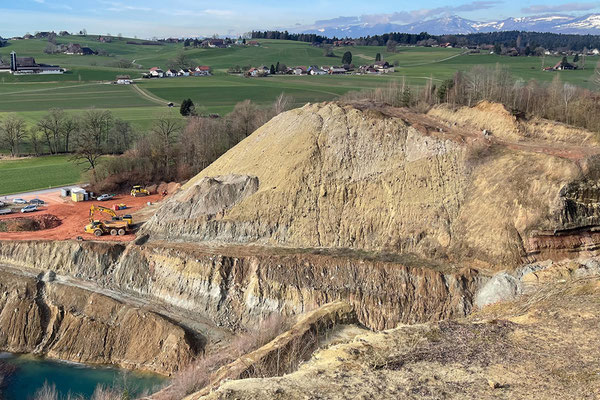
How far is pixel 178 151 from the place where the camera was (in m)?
60.0

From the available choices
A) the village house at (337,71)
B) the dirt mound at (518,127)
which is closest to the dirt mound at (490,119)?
the dirt mound at (518,127)

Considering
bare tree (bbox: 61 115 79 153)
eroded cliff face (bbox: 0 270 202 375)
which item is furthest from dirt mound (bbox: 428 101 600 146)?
bare tree (bbox: 61 115 79 153)

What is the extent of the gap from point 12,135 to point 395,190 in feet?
195

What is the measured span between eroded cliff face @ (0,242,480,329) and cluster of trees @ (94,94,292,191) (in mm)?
18279

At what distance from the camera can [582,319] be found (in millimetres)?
20875

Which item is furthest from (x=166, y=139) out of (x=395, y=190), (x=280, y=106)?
(x=395, y=190)

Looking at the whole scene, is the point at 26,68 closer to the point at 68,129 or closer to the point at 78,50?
the point at 78,50

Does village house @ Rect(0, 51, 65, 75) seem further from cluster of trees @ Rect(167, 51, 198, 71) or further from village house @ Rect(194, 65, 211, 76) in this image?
village house @ Rect(194, 65, 211, 76)

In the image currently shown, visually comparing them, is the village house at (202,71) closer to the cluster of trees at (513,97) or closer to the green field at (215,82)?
the green field at (215,82)

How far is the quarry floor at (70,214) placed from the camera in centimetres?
3981

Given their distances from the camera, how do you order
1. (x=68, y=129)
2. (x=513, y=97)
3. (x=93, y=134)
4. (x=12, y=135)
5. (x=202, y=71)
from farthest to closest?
(x=202, y=71) < (x=68, y=129) < (x=12, y=135) < (x=93, y=134) < (x=513, y=97)

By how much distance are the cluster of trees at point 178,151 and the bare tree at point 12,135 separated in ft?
73.1

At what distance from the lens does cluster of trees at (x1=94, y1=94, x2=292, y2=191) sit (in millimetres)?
56250

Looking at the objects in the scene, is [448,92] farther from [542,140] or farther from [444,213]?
[444,213]
